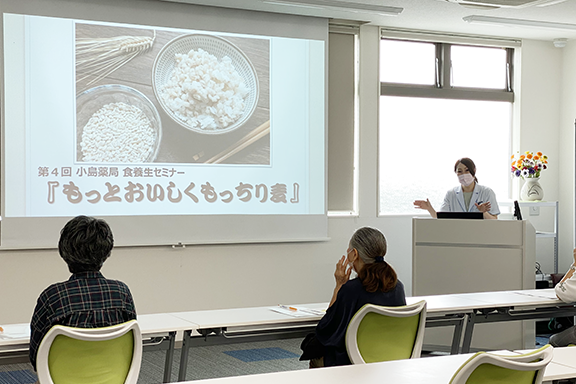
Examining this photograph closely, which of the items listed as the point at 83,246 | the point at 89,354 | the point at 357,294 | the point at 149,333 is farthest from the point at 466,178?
the point at 89,354

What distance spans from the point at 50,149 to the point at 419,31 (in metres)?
3.65

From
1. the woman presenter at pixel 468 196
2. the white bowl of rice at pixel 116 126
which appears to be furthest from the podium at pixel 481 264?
the white bowl of rice at pixel 116 126

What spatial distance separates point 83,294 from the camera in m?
2.52

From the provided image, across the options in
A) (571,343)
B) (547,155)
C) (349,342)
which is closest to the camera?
(349,342)

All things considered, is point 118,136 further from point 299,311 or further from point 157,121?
point 299,311

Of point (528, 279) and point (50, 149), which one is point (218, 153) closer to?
point (50, 149)

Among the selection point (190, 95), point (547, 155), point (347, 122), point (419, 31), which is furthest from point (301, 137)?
point (547, 155)

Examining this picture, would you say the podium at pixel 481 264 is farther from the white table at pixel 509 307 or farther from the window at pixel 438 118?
the window at pixel 438 118

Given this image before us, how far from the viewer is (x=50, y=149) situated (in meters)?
5.02

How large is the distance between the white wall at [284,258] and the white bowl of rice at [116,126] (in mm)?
785

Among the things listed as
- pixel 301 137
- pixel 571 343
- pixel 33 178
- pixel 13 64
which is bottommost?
pixel 571 343

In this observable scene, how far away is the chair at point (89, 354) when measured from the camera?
2.36 m

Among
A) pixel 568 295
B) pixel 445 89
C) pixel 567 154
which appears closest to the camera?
pixel 568 295

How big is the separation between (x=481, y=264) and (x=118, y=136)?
3.01 m
